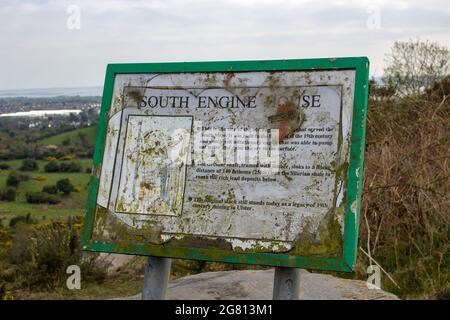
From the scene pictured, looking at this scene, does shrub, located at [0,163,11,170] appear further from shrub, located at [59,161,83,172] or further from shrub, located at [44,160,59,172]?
shrub, located at [59,161,83,172]

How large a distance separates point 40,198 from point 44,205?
90cm

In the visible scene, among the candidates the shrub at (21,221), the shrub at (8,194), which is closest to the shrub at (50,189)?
the shrub at (8,194)

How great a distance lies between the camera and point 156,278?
3.27 metres

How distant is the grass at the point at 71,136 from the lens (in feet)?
93.7

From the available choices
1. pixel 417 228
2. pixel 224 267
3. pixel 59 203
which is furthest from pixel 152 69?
pixel 59 203

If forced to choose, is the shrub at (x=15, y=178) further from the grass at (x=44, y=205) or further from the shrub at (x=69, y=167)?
the shrub at (x=69, y=167)

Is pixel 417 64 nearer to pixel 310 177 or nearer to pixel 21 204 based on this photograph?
pixel 310 177

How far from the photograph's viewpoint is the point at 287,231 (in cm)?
288

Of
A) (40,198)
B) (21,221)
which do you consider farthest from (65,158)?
(21,221)

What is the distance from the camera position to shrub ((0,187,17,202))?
62.1 feet

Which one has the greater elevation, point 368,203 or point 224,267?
point 368,203

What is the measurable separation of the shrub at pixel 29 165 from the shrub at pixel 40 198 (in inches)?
208
